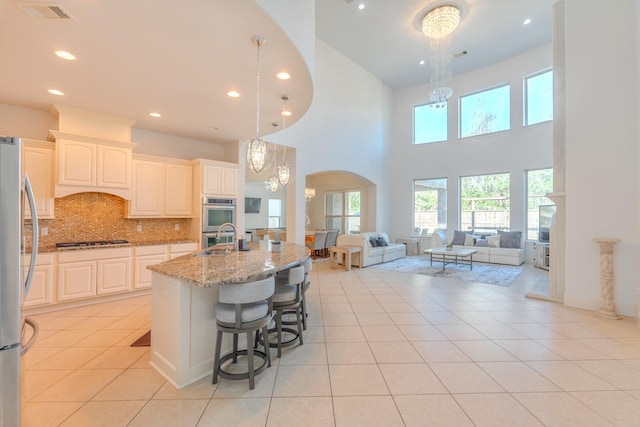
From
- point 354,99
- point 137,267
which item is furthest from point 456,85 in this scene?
point 137,267

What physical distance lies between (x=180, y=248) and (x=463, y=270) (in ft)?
20.2

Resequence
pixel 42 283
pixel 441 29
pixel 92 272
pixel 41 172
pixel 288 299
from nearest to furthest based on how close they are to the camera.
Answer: pixel 288 299
pixel 42 283
pixel 41 172
pixel 92 272
pixel 441 29

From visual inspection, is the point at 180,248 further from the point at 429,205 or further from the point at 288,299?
the point at 429,205

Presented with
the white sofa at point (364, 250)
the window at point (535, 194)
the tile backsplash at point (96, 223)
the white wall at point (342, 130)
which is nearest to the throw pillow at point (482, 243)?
the window at point (535, 194)

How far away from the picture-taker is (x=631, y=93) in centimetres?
349

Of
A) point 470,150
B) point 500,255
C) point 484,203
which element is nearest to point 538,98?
point 470,150

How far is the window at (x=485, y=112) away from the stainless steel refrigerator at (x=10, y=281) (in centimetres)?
1015

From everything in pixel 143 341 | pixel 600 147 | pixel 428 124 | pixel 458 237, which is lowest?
pixel 143 341

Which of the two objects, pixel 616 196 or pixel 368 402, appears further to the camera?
pixel 616 196

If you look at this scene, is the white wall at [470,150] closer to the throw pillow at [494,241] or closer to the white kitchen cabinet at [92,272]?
the throw pillow at [494,241]

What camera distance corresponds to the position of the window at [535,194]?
24.9 ft

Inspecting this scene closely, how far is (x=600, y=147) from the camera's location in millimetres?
3701

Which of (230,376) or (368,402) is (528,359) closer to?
(368,402)

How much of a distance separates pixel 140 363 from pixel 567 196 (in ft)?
18.6
